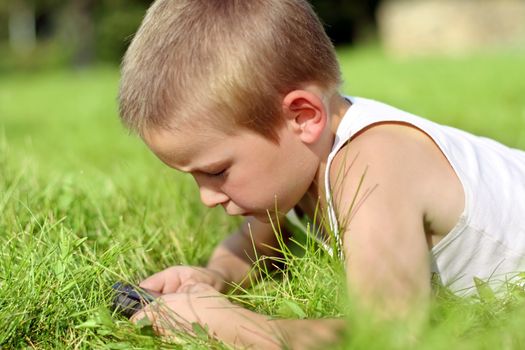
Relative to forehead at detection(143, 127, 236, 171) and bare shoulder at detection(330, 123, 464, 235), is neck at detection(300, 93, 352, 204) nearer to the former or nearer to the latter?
bare shoulder at detection(330, 123, 464, 235)

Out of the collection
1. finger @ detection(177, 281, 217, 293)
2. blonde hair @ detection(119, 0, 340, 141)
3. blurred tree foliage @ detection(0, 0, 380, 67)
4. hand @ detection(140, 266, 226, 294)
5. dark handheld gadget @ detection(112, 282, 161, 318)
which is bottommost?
blurred tree foliage @ detection(0, 0, 380, 67)

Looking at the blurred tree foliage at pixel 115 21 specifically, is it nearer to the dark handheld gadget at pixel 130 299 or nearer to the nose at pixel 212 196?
the nose at pixel 212 196

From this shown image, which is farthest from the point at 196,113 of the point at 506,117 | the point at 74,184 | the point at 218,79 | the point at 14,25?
the point at 14,25

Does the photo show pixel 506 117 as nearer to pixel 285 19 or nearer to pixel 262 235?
pixel 262 235

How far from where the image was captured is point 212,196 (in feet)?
7.29

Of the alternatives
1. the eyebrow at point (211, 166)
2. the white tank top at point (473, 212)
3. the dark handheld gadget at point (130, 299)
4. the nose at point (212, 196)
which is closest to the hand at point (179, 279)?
the dark handheld gadget at point (130, 299)

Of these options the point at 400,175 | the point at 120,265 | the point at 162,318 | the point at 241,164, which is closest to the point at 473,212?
the point at 400,175

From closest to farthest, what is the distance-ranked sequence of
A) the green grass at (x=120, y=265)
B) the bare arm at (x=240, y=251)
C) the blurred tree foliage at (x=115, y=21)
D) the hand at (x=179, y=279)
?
the green grass at (x=120, y=265) → the hand at (x=179, y=279) → the bare arm at (x=240, y=251) → the blurred tree foliage at (x=115, y=21)

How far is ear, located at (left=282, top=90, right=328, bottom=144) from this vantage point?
214 cm

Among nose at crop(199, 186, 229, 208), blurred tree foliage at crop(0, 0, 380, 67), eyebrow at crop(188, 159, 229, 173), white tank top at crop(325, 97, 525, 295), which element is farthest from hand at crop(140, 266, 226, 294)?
blurred tree foliage at crop(0, 0, 380, 67)

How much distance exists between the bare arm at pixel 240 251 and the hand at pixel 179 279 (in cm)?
6

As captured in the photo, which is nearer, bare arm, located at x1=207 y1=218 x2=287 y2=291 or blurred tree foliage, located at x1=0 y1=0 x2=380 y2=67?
bare arm, located at x1=207 y1=218 x2=287 y2=291

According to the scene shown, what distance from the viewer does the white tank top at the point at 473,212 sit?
7.19ft

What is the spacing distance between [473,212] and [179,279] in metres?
0.90
